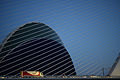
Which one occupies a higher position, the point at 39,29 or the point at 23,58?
the point at 39,29

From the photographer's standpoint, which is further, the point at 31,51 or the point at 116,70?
the point at 31,51

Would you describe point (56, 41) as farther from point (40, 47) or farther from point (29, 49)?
point (29, 49)

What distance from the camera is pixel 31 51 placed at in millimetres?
52469

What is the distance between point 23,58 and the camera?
47.8m

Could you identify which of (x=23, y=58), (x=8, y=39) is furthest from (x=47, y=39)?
(x=8, y=39)

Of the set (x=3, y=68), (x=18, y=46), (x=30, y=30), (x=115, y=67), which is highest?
(x=30, y=30)

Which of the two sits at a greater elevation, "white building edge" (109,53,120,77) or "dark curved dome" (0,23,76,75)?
"dark curved dome" (0,23,76,75)

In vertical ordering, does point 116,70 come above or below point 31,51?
below

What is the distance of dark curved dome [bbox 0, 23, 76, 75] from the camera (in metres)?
42.6

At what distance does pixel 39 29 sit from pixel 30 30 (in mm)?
4327

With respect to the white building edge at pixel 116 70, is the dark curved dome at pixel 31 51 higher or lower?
higher

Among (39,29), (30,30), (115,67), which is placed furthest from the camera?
(39,29)

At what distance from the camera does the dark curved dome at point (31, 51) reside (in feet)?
140

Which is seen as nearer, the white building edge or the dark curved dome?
the white building edge
